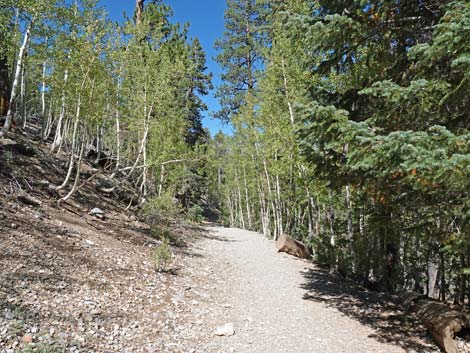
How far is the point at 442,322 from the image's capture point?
507 centimetres

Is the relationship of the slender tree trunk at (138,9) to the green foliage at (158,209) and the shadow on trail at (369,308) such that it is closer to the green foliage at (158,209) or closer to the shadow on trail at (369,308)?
the green foliage at (158,209)

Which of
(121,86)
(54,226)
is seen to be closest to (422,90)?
(54,226)

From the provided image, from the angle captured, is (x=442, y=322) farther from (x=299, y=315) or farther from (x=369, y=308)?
(x=299, y=315)

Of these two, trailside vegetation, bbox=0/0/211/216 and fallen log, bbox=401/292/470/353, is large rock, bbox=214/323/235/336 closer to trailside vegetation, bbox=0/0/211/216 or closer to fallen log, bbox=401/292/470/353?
fallen log, bbox=401/292/470/353

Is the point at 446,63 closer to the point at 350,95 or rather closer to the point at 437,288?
the point at 350,95

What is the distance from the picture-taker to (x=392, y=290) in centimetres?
→ 876

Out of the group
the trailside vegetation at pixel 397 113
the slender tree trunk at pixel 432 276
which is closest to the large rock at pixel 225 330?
the trailside vegetation at pixel 397 113

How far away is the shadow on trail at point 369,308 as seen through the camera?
5.38 meters

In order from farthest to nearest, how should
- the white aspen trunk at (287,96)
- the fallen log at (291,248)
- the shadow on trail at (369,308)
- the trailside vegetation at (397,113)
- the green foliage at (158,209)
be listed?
the fallen log at (291,248) < the green foliage at (158,209) < the white aspen trunk at (287,96) < the shadow on trail at (369,308) < the trailside vegetation at (397,113)

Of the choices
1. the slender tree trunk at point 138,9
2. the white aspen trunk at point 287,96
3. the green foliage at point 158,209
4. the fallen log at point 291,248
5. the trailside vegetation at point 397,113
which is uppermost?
A: the slender tree trunk at point 138,9

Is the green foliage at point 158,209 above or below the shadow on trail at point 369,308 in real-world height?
above

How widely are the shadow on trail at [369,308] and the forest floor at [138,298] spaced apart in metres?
0.02

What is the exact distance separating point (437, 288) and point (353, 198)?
17.5 feet

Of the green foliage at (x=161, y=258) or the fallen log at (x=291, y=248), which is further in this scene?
the fallen log at (x=291, y=248)
